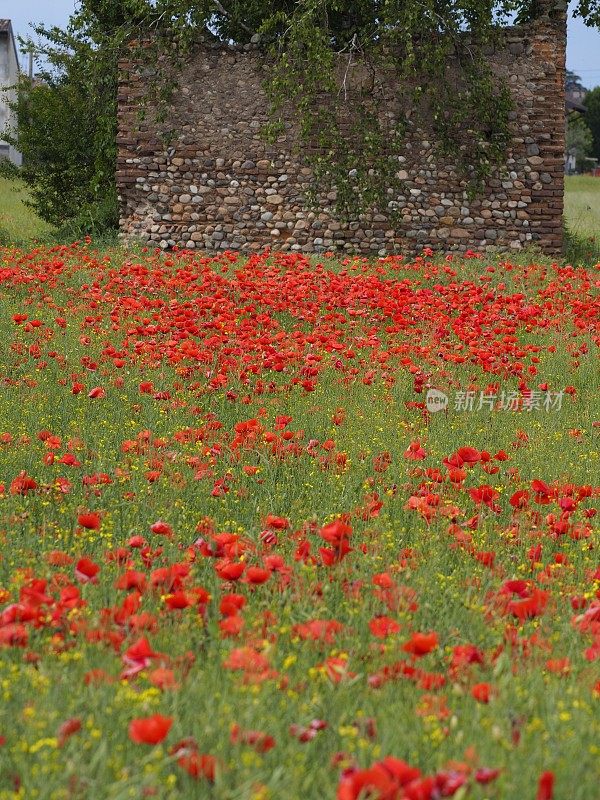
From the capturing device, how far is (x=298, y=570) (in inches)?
127

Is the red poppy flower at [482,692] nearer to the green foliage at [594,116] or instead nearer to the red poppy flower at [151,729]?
the red poppy flower at [151,729]

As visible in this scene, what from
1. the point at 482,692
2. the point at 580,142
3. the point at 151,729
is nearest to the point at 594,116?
the point at 580,142

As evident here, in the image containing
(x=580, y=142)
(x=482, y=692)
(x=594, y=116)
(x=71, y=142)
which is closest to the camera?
(x=482, y=692)

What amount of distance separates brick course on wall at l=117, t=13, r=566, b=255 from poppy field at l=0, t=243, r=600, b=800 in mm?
7302

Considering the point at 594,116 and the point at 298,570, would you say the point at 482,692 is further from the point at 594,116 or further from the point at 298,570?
the point at 594,116

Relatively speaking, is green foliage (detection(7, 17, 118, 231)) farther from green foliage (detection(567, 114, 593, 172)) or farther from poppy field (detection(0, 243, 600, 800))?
green foliage (detection(567, 114, 593, 172))

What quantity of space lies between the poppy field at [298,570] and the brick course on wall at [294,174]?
7.30 metres

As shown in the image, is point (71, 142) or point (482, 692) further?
point (71, 142)

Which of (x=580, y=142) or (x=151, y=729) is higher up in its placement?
(x=151, y=729)

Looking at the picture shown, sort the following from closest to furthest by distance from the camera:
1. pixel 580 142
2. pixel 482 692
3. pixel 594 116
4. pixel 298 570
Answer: pixel 482 692 < pixel 298 570 < pixel 580 142 < pixel 594 116

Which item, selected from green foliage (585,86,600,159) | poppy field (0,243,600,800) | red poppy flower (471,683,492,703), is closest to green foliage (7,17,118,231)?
poppy field (0,243,600,800)

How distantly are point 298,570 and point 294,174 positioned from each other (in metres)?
12.1

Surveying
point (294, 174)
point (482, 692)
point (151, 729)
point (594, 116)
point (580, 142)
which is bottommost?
point (580, 142)

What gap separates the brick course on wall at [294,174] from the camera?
1459 cm
